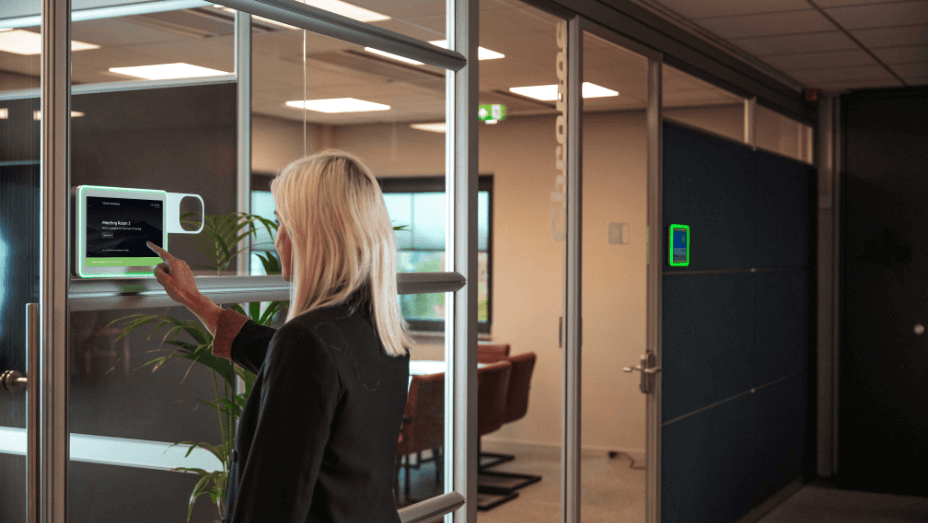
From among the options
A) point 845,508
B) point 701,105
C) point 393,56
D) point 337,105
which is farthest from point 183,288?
point 845,508

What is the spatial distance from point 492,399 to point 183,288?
4.00m

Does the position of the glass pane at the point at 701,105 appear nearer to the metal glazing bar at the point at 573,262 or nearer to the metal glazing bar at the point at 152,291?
the metal glazing bar at the point at 573,262

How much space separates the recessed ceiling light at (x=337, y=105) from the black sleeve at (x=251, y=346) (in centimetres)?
55

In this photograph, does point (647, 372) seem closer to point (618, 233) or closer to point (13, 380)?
point (618, 233)

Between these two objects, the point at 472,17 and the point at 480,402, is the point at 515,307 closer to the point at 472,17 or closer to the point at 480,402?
the point at 480,402

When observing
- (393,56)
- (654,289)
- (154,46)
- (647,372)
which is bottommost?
(647,372)

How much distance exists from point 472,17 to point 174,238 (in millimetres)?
1301

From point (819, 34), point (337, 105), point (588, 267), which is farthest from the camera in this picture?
point (819, 34)

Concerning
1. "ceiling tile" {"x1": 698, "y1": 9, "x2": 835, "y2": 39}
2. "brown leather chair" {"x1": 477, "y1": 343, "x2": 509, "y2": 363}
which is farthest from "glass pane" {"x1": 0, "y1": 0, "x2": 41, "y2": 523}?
"brown leather chair" {"x1": 477, "y1": 343, "x2": 509, "y2": 363}

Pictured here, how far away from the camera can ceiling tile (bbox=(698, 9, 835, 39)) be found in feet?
13.4

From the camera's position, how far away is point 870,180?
6043mm

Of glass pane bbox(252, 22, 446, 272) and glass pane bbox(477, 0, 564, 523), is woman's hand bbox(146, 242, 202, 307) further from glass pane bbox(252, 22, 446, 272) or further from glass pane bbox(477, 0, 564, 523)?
glass pane bbox(477, 0, 564, 523)

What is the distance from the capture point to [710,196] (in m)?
A: 4.36

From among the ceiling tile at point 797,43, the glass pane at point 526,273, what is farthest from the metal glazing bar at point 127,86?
the glass pane at point 526,273
